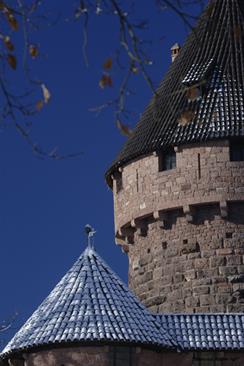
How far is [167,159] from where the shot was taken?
2152 centimetres

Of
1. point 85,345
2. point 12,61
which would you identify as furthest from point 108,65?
point 85,345

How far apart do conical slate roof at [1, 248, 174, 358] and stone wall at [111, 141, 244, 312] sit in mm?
3229

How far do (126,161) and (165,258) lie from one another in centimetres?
219

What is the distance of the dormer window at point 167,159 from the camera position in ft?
70.3

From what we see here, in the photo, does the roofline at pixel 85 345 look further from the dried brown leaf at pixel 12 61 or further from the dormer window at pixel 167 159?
the dried brown leaf at pixel 12 61

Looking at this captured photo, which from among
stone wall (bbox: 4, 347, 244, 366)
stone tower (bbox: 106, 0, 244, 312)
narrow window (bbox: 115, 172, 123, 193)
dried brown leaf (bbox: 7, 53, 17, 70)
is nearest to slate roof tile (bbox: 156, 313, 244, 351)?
stone wall (bbox: 4, 347, 244, 366)

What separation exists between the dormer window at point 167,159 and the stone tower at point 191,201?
0.02m

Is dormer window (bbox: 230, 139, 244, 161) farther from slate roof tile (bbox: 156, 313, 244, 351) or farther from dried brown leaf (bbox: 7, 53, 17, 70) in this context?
dried brown leaf (bbox: 7, 53, 17, 70)

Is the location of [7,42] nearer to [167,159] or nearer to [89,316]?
[89,316]

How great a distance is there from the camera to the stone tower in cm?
2086

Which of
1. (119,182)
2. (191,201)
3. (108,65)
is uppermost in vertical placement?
(119,182)

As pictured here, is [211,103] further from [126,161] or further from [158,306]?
[158,306]

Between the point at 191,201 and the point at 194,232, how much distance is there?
0.58 m

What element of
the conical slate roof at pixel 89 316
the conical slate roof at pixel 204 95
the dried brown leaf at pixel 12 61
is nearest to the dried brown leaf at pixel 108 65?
the dried brown leaf at pixel 12 61
